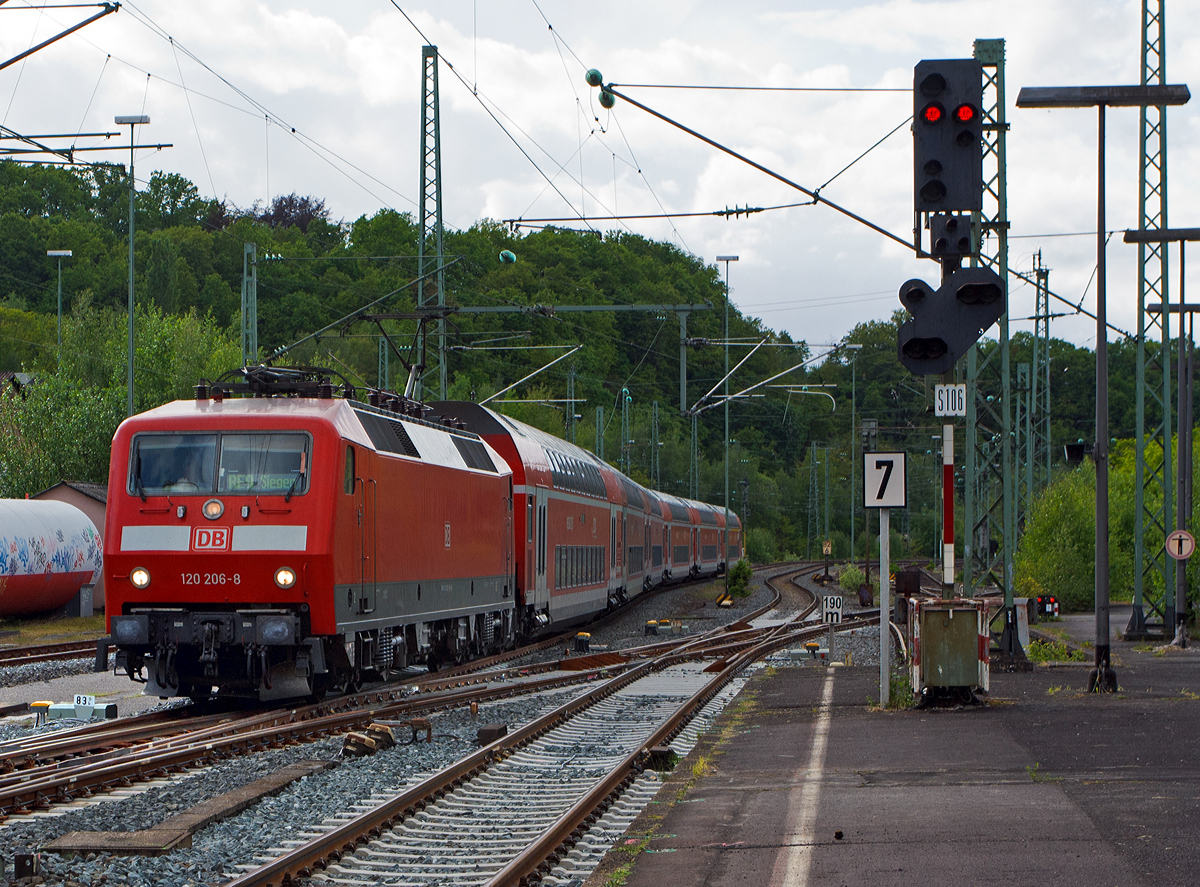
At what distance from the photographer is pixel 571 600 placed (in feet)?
98.7

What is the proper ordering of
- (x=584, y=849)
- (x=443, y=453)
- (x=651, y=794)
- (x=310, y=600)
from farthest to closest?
1. (x=443, y=453)
2. (x=310, y=600)
3. (x=651, y=794)
4. (x=584, y=849)

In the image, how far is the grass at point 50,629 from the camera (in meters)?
27.4

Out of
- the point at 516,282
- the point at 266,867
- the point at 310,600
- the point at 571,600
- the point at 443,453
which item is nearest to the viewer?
the point at 266,867

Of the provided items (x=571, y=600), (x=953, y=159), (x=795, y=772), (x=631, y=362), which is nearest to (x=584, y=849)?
(x=795, y=772)

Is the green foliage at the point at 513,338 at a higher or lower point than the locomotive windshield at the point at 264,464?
higher

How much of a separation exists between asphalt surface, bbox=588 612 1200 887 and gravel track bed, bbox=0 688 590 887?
2143mm

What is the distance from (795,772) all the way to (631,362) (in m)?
62.2

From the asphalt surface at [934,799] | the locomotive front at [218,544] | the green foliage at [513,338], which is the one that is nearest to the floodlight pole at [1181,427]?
the green foliage at [513,338]

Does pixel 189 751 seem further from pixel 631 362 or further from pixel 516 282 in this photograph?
pixel 631 362

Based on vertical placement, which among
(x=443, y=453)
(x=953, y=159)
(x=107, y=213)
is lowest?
(x=443, y=453)

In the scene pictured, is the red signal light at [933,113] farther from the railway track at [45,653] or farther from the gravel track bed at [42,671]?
the railway track at [45,653]

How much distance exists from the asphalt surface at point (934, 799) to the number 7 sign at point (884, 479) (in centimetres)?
230

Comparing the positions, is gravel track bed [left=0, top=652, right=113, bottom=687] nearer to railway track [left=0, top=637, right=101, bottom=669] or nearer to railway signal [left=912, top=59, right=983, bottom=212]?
railway track [left=0, top=637, right=101, bottom=669]

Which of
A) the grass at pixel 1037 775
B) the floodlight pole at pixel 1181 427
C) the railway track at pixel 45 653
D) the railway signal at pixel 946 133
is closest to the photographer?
the grass at pixel 1037 775
